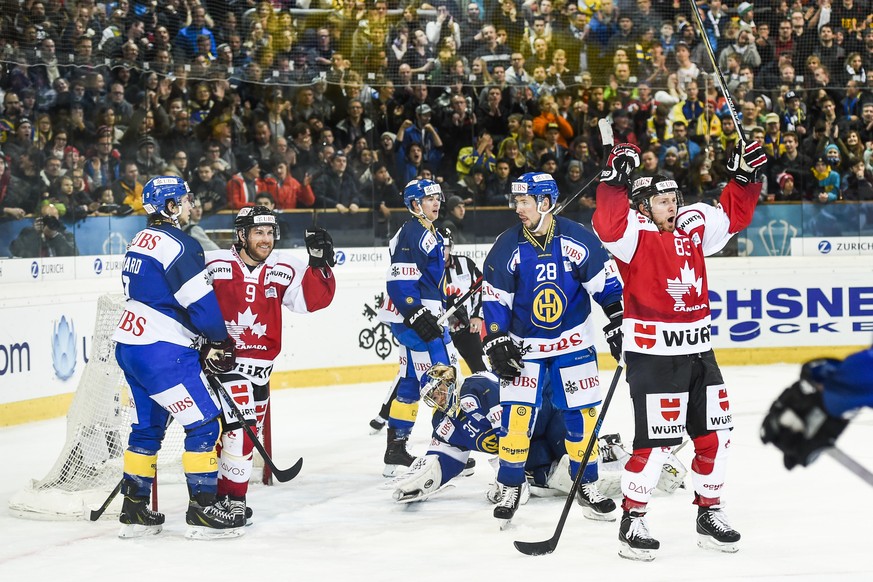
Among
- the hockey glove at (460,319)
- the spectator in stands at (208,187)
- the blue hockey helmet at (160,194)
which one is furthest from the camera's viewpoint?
the spectator in stands at (208,187)

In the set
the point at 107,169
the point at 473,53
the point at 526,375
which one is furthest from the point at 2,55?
the point at 526,375

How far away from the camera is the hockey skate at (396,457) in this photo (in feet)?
18.2

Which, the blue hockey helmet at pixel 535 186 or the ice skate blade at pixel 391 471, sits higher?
the blue hockey helmet at pixel 535 186

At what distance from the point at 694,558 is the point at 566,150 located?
6.46 m

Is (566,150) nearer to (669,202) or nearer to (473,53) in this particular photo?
(473,53)

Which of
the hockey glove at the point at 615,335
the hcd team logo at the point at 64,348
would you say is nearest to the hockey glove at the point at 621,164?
the hockey glove at the point at 615,335

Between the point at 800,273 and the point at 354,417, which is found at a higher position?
the point at 800,273

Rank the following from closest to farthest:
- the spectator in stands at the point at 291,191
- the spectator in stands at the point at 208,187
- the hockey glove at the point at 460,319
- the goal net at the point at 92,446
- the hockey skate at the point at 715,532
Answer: the hockey skate at the point at 715,532
the goal net at the point at 92,446
the hockey glove at the point at 460,319
the spectator in stands at the point at 208,187
the spectator in stands at the point at 291,191

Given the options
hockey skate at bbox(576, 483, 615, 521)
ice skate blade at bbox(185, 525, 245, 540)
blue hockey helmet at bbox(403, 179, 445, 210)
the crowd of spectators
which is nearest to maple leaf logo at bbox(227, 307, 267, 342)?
ice skate blade at bbox(185, 525, 245, 540)

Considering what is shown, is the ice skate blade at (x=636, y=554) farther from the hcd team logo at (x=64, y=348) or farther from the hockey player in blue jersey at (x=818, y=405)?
the hcd team logo at (x=64, y=348)

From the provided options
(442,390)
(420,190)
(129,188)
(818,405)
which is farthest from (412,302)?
(818,405)

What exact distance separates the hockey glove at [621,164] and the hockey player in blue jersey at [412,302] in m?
1.84

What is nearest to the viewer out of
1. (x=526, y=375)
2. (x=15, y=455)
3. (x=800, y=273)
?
(x=526, y=375)

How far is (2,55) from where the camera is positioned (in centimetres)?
737
